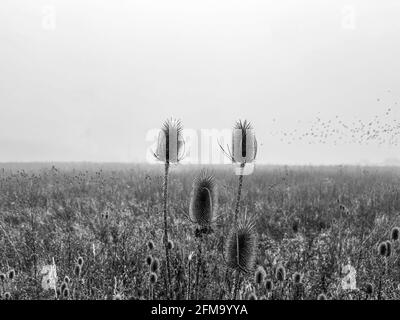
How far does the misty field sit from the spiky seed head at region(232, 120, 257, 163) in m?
0.46

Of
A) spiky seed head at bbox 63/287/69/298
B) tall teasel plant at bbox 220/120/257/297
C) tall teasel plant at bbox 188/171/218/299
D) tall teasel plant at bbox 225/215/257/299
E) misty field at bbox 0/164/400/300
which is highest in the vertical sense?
tall teasel plant at bbox 220/120/257/297

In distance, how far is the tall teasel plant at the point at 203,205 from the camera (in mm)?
3201

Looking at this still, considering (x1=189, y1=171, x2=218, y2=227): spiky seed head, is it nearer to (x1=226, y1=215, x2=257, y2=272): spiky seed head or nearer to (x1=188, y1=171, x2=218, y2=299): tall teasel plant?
(x1=188, y1=171, x2=218, y2=299): tall teasel plant

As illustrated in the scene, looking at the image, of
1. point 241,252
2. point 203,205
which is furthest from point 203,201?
point 241,252

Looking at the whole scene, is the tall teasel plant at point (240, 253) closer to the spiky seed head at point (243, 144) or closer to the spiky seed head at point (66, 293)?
the spiky seed head at point (243, 144)

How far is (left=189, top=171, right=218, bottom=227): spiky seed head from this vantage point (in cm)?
321

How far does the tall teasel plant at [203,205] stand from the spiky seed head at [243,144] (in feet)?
1.40

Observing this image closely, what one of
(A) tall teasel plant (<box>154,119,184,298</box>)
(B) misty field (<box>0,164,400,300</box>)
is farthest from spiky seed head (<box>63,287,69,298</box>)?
(A) tall teasel plant (<box>154,119,184,298</box>)

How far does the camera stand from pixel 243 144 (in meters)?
3.02

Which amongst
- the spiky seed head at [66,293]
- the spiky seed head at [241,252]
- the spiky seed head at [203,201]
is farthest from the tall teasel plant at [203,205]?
the spiky seed head at [66,293]

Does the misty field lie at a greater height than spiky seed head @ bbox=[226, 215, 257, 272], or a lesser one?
lesser

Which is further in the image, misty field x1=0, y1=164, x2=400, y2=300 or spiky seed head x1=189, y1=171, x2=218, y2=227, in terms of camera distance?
misty field x1=0, y1=164, x2=400, y2=300

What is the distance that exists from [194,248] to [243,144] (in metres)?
2.97
